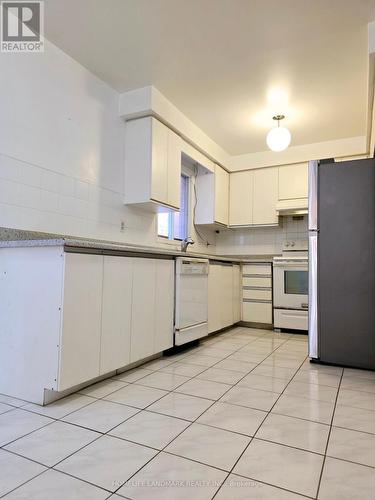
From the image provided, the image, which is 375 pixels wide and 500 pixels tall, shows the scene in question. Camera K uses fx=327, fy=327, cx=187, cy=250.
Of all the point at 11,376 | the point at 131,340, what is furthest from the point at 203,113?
the point at 11,376

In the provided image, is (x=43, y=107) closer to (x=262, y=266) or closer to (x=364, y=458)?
(x=364, y=458)

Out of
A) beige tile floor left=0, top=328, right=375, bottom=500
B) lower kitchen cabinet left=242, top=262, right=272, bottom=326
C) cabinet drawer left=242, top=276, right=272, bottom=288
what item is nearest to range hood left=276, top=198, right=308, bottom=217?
lower kitchen cabinet left=242, top=262, right=272, bottom=326

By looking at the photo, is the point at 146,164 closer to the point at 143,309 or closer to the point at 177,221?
the point at 177,221

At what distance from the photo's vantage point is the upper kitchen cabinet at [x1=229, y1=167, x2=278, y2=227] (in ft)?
14.3

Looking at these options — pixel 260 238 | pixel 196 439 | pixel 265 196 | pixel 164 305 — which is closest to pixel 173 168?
pixel 164 305

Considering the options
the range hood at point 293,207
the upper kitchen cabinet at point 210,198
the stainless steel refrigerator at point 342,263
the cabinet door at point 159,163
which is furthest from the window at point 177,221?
the stainless steel refrigerator at point 342,263

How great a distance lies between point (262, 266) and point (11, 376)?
3.09m

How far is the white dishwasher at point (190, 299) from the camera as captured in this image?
105 inches

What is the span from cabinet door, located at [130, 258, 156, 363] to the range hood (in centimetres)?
241

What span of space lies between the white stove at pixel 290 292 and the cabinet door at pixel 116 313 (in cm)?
231

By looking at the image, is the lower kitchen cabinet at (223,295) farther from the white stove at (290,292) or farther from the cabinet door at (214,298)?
the white stove at (290,292)

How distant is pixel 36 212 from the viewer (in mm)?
2184

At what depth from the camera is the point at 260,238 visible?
4613 mm

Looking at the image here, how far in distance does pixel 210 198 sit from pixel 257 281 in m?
1.22
